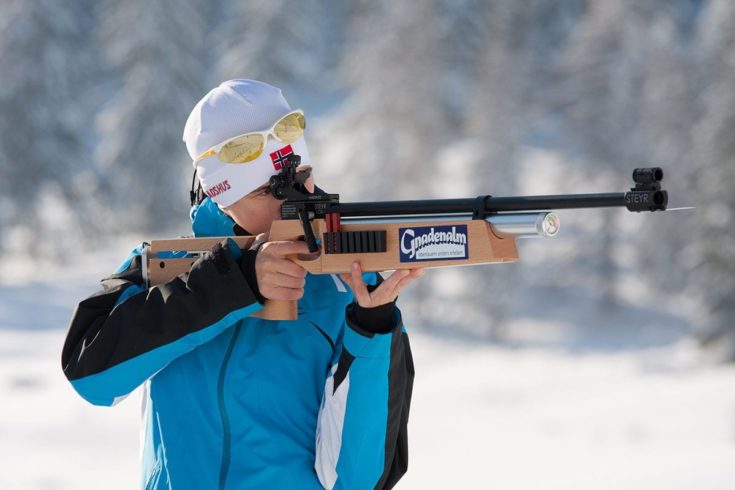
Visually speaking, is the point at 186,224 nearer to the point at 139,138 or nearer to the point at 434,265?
the point at 139,138

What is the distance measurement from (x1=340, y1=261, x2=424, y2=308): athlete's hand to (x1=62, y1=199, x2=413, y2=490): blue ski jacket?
0.08m

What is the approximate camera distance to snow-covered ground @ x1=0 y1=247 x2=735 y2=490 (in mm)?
11414

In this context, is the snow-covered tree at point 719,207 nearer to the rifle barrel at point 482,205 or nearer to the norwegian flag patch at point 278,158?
the norwegian flag patch at point 278,158

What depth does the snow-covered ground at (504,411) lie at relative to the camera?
11414mm

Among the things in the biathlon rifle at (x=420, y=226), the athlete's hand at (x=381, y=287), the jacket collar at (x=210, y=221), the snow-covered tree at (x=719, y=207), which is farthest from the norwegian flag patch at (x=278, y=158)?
the snow-covered tree at (x=719, y=207)

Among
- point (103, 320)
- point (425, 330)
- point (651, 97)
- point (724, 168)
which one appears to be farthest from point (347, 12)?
point (103, 320)

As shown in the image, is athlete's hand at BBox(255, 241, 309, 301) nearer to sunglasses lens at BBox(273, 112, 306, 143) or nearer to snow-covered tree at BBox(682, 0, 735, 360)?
sunglasses lens at BBox(273, 112, 306, 143)

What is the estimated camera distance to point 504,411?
Answer: 2130 cm

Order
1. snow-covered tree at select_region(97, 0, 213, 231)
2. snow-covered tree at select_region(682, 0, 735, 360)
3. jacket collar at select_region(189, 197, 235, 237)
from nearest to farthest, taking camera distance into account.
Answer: jacket collar at select_region(189, 197, 235, 237) → snow-covered tree at select_region(682, 0, 735, 360) → snow-covered tree at select_region(97, 0, 213, 231)

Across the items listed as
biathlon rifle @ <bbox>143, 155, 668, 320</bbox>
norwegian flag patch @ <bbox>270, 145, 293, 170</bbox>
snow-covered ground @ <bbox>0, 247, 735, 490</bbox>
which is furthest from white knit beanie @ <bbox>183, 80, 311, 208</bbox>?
snow-covered ground @ <bbox>0, 247, 735, 490</bbox>

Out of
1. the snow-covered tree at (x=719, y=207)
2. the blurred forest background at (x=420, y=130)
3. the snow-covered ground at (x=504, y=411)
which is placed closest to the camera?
the snow-covered ground at (x=504, y=411)

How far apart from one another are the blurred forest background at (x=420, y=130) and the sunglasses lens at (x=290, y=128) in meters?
25.7

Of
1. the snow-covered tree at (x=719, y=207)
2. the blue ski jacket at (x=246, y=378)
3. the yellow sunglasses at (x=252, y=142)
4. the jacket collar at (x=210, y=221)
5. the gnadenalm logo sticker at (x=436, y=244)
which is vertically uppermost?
the snow-covered tree at (x=719, y=207)

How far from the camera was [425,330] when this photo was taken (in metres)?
32.5
